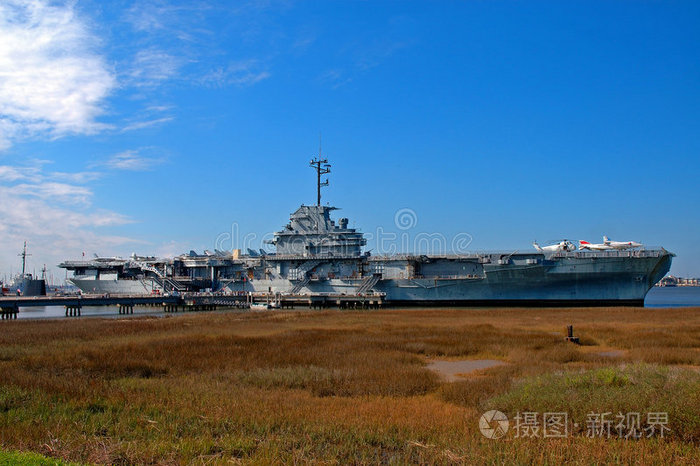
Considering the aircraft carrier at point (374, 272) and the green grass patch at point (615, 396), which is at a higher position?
the aircraft carrier at point (374, 272)

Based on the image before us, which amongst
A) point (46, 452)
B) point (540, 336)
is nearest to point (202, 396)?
point (46, 452)

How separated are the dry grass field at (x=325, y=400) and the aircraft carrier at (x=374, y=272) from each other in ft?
74.8

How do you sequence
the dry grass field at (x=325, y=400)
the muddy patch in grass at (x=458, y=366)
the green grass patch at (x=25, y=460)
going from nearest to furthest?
the green grass patch at (x=25, y=460) → the dry grass field at (x=325, y=400) → the muddy patch in grass at (x=458, y=366)

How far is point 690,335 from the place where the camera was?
19906mm

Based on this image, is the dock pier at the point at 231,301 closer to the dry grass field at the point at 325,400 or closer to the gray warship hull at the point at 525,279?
the gray warship hull at the point at 525,279

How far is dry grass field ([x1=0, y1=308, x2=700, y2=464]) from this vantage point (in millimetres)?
6715

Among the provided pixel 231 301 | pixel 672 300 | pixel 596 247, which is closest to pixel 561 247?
pixel 596 247

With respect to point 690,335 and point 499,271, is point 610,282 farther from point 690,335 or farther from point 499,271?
point 690,335

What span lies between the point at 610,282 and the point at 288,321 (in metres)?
24.9

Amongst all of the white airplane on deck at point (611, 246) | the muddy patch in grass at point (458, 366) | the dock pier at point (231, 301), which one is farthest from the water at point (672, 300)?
the muddy patch in grass at point (458, 366)

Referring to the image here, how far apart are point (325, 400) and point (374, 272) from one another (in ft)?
126

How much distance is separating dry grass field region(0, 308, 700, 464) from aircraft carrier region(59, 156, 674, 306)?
2278cm

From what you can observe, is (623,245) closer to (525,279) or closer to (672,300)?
(525,279)

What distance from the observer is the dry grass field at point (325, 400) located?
22.0ft
